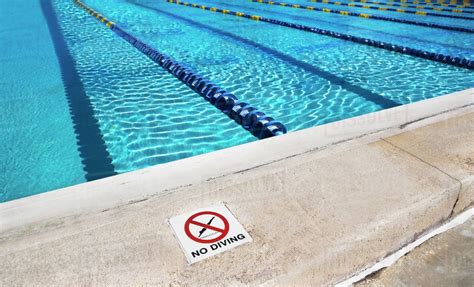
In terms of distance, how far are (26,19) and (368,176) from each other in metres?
10.3

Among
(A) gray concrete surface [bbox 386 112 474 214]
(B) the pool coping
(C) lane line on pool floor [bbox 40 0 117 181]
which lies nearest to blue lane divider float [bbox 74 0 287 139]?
(B) the pool coping

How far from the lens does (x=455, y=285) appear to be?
1.38 metres

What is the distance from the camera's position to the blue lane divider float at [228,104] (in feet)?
9.93

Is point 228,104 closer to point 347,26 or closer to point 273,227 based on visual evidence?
point 273,227

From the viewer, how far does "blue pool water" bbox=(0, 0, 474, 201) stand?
3178mm

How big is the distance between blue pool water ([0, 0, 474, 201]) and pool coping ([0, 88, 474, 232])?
115 cm

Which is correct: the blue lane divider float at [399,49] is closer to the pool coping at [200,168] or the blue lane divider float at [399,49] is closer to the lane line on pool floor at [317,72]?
the lane line on pool floor at [317,72]

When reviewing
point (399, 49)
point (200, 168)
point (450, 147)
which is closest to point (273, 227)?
point (200, 168)

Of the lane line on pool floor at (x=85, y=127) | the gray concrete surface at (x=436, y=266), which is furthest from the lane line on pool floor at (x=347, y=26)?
the lane line on pool floor at (x=85, y=127)

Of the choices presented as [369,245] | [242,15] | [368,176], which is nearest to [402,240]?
[369,245]

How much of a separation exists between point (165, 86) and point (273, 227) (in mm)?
3409

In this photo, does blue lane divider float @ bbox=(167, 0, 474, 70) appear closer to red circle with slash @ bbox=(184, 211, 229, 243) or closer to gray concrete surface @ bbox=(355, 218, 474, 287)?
gray concrete surface @ bbox=(355, 218, 474, 287)

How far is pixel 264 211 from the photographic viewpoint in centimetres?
157

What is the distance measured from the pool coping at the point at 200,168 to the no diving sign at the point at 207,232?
0.26 meters
